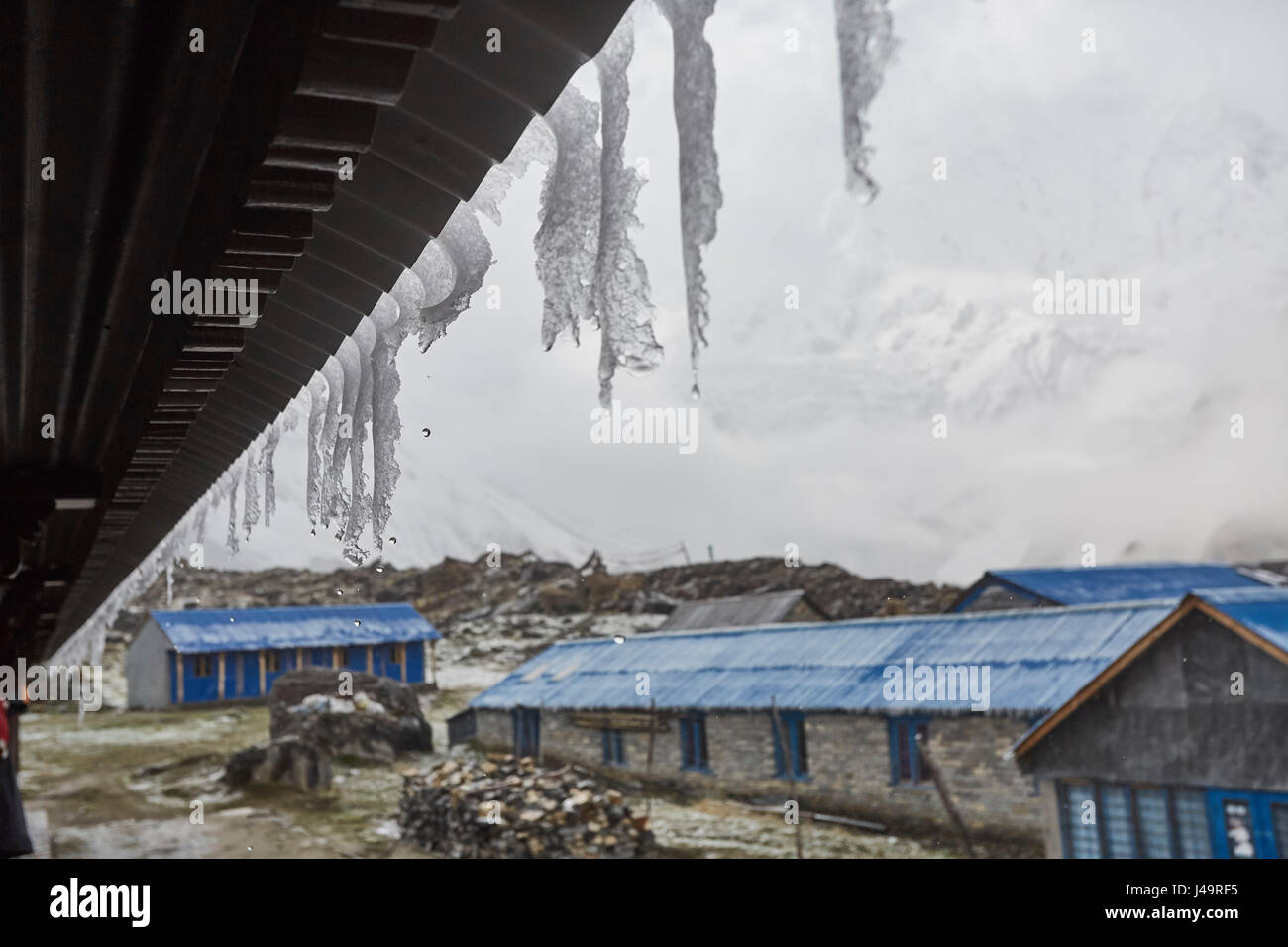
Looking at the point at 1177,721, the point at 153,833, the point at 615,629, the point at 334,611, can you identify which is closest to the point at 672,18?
the point at 1177,721

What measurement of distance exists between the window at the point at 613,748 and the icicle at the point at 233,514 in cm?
1961

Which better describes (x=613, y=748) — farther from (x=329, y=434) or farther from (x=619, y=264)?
(x=619, y=264)

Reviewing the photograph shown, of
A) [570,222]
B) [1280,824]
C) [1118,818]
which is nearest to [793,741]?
[1118,818]

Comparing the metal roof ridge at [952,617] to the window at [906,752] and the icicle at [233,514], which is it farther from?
the icicle at [233,514]

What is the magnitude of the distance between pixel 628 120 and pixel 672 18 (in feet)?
0.90

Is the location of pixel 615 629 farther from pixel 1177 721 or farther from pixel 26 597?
pixel 26 597

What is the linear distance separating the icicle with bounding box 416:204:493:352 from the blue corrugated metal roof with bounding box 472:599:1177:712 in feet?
52.3

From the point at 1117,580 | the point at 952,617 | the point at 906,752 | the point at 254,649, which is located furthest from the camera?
the point at 254,649

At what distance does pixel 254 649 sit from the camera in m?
39.2

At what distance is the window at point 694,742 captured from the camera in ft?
77.6

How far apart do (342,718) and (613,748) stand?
28.4 feet

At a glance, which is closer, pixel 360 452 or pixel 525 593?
pixel 360 452

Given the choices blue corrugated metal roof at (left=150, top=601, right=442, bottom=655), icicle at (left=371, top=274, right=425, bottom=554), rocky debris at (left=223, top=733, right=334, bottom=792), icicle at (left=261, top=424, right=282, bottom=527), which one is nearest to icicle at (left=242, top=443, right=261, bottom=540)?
icicle at (left=261, top=424, right=282, bottom=527)
